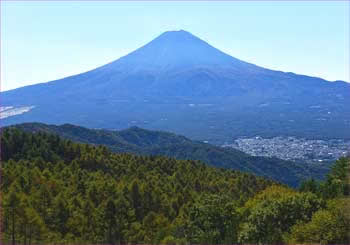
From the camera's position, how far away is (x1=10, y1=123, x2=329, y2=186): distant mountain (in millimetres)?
120062

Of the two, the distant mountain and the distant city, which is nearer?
the distant mountain

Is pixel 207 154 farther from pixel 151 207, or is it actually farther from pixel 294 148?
pixel 151 207

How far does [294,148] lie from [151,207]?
129397mm

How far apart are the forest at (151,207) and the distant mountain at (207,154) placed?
219 ft

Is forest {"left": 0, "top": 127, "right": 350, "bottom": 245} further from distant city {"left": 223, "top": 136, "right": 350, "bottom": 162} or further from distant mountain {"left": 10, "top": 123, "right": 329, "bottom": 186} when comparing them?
distant city {"left": 223, "top": 136, "right": 350, "bottom": 162}

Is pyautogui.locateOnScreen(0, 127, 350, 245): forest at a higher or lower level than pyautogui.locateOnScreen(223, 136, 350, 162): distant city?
higher

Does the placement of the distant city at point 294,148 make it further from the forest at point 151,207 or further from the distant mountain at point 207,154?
the forest at point 151,207

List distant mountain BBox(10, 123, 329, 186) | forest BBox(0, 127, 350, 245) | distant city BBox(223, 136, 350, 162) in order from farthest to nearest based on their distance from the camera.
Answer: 1. distant city BBox(223, 136, 350, 162)
2. distant mountain BBox(10, 123, 329, 186)
3. forest BBox(0, 127, 350, 245)

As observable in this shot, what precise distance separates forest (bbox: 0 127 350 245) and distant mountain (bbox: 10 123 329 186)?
66.8 meters

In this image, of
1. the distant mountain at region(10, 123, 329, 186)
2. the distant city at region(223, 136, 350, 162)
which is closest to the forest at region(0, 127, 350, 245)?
the distant mountain at region(10, 123, 329, 186)

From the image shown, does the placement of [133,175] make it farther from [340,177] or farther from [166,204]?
[340,177]

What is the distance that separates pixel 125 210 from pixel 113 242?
2819mm

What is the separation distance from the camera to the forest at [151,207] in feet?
93.8

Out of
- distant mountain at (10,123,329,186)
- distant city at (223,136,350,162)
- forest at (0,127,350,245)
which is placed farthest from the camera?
distant city at (223,136,350,162)
